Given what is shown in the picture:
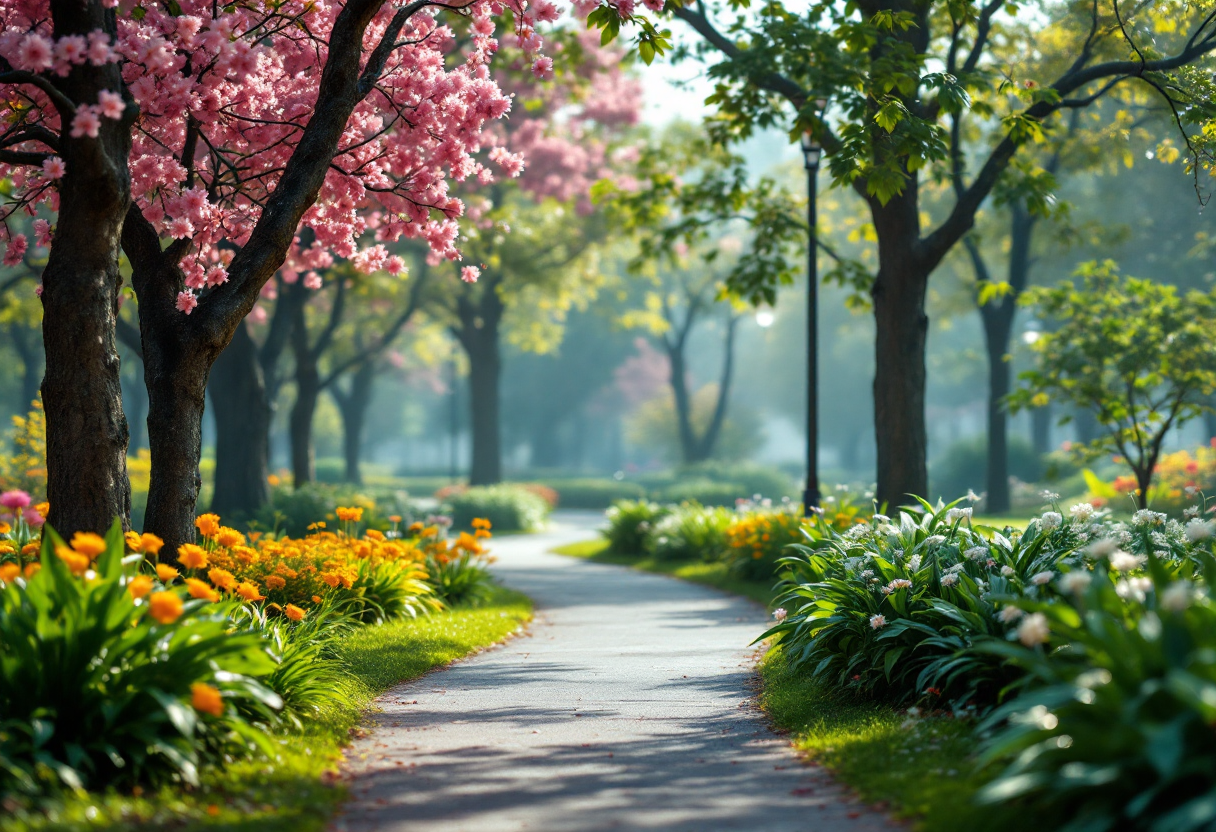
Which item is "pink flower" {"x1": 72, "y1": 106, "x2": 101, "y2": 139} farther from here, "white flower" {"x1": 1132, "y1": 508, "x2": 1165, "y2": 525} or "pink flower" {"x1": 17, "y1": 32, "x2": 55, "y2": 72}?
"white flower" {"x1": 1132, "y1": 508, "x2": 1165, "y2": 525}

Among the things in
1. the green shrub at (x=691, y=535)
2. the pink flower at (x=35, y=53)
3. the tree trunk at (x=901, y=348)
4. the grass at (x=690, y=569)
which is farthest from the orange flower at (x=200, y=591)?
the green shrub at (x=691, y=535)

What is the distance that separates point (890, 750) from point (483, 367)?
87.1 ft

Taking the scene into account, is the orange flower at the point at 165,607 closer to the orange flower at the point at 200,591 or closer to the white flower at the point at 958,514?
the orange flower at the point at 200,591

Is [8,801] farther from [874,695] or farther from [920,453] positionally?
[920,453]

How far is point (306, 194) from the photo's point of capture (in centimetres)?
766

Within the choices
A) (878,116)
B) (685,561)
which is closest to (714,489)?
(685,561)

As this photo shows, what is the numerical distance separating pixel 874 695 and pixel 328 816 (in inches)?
151

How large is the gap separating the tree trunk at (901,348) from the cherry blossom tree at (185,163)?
5.52 m

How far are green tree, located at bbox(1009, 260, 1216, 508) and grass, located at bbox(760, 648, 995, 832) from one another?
10.3 m

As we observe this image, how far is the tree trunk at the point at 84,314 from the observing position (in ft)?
21.1

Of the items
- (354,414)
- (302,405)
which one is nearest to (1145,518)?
(302,405)

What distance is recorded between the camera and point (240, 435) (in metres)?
18.3

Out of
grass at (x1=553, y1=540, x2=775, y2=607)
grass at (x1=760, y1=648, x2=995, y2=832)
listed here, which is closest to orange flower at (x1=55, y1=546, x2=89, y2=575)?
grass at (x1=760, y1=648, x2=995, y2=832)

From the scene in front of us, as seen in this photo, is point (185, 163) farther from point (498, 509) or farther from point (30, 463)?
point (498, 509)
